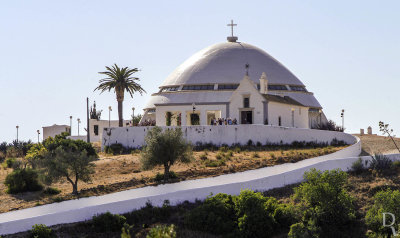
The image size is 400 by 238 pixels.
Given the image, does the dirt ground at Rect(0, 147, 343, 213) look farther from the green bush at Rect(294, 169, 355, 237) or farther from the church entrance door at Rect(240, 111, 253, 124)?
the church entrance door at Rect(240, 111, 253, 124)

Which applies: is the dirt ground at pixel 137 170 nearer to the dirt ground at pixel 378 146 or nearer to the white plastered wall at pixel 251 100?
the dirt ground at pixel 378 146

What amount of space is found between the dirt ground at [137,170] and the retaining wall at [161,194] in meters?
1.06

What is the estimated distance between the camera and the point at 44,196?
33.4 m

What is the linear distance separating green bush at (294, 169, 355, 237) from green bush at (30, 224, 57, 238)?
1165 cm

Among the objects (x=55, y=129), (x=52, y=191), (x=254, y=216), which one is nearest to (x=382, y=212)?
(x=254, y=216)

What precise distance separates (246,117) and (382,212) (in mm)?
29784

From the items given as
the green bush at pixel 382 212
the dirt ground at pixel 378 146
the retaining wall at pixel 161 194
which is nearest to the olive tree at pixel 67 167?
the retaining wall at pixel 161 194

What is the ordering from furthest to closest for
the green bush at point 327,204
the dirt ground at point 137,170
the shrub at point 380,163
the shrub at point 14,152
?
the shrub at point 14,152
the shrub at point 380,163
the dirt ground at point 137,170
the green bush at point 327,204

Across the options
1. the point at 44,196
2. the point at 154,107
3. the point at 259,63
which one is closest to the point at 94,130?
the point at 154,107

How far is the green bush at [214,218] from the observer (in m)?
28.6

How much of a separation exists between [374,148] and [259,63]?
934 inches

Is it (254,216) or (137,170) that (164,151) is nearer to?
(137,170)

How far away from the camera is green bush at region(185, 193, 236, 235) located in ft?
94.0

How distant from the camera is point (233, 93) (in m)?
58.2
